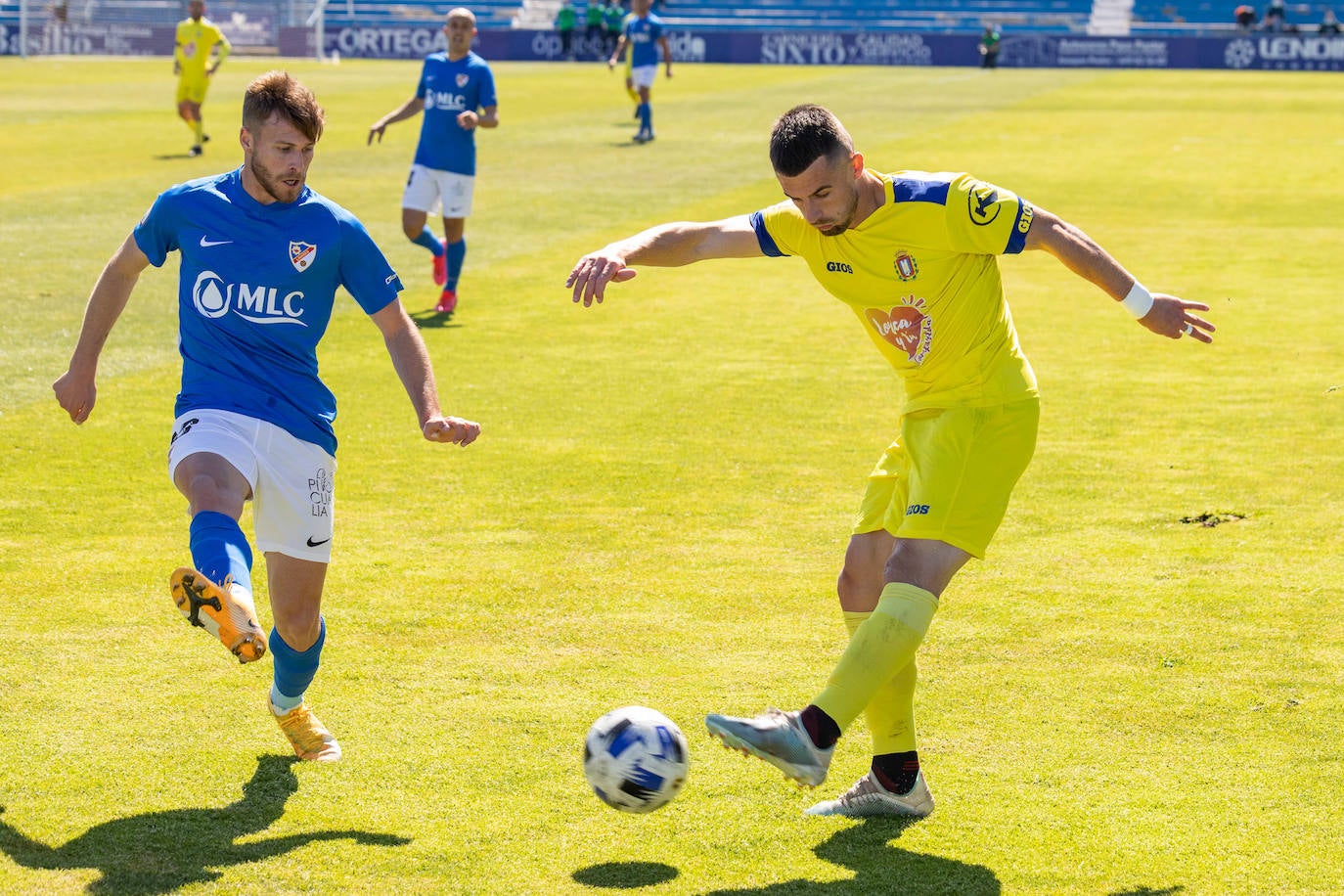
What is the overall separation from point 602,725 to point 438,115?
10851 mm

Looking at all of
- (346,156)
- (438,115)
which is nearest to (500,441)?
(438,115)

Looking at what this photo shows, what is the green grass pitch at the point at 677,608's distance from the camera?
4.93 m

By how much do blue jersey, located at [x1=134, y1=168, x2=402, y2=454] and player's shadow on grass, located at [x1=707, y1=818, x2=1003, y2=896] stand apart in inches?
85.2

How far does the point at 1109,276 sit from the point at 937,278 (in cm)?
55

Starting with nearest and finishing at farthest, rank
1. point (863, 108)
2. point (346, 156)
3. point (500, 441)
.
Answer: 1. point (500, 441)
2. point (346, 156)
3. point (863, 108)

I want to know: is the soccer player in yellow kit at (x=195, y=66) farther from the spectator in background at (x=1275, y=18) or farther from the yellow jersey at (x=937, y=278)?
the spectator in background at (x=1275, y=18)

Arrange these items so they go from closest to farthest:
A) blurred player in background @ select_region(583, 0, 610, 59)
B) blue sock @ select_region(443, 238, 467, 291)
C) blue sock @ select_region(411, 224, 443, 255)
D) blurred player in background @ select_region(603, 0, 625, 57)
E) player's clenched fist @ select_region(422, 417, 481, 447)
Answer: player's clenched fist @ select_region(422, 417, 481, 447) → blue sock @ select_region(443, 238, 467, 291) → blue sock @ select_region(411, 224, 443, 255) → blurred player in background @ select_region(603, 0, 625, 57) → blurred player in background @ select_region(583, 0, 610, 59)

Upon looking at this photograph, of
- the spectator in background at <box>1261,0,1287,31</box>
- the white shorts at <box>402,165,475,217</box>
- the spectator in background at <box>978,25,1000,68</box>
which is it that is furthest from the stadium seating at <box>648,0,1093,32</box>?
the white shorts at <box>402,165,475,217</box>

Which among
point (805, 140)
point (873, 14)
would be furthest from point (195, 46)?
point (873, 14)

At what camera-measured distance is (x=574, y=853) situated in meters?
4.85

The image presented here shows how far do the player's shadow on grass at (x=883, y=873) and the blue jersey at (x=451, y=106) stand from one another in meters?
10.7

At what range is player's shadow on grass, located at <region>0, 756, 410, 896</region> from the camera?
4.61 metres

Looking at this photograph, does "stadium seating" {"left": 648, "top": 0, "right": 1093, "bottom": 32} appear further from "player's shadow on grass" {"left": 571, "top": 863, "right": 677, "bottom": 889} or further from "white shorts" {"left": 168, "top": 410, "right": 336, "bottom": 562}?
"player's shadow on grass" {"left": 571, "top": 863, "right": 677, "bottom": 889}

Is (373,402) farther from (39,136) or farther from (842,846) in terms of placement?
(39,136)
